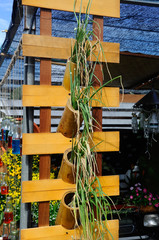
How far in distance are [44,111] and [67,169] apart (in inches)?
13.8

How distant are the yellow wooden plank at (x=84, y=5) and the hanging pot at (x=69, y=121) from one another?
556 millimetres

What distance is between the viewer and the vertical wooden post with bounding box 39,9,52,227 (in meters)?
1.34

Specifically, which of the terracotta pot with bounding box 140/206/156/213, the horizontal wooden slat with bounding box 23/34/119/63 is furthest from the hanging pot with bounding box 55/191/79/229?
the terracotta pot with bounding box 140/206/156/213

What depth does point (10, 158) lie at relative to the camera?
2727mm

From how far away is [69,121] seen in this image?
3.85 ft

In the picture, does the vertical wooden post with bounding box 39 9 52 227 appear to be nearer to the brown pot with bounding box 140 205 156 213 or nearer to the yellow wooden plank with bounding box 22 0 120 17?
the yellow wooden plank with bounding box 22 0 120 17

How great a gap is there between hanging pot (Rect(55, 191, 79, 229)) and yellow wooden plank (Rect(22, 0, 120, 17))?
992 mm

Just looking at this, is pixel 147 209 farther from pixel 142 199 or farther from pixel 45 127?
pixel 45 127

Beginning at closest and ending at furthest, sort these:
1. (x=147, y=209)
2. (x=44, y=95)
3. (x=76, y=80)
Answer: (x=76, y=80) → (x=44, y=95) → (x=147, y=209)

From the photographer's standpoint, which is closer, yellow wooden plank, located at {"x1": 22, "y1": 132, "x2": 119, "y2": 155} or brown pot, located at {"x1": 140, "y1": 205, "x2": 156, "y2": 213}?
yellow wooden plank, located at {"x1": 22, "y1": 132, "x2": 119, "y2": 155}

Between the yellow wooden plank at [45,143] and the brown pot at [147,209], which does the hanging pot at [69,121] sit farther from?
the brown pot at [147,209]

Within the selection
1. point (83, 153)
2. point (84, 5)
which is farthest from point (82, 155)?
point (84, 5)

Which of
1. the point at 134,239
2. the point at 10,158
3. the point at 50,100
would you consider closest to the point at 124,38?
the point at 50,100

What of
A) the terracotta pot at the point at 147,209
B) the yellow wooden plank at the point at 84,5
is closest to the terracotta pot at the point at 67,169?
the yellow wooden plank at the point at 84,5
